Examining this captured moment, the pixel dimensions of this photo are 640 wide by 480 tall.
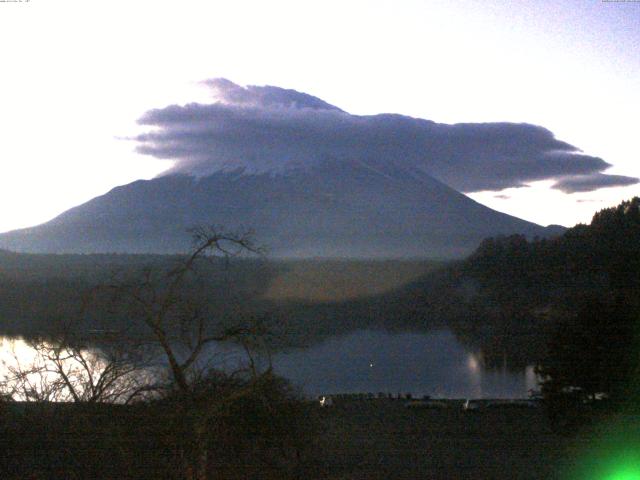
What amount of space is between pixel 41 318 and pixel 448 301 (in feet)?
63.0

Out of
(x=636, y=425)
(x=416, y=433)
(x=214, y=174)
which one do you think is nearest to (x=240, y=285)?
(x=416, y=433)

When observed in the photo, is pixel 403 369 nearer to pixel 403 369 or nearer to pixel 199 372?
pixel 403 369

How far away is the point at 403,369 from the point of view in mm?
20734

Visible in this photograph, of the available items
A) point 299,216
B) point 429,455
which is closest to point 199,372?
point 429,455

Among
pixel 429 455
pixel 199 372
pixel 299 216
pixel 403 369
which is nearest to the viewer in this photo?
pixel 199 372

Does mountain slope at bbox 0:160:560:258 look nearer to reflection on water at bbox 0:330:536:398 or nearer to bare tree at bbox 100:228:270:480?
reflection on water at bbox 0:330:536:398

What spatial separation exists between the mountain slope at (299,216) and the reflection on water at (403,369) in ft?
95.8

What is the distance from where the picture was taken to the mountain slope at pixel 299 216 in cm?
5884

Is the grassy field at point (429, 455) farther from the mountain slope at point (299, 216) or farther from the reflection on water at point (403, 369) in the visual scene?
the mountain slope at point (299, 216)

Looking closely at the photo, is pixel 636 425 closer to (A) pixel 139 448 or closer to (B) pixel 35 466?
(A) pixel 139 448

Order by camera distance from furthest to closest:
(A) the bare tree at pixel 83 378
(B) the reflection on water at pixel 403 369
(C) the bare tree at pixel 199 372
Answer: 1. (B) the reflection on water at pixel 403 369
2. (A) the bare tree at pixel 83 378
3. (C) the bare tree at pixel 199 372

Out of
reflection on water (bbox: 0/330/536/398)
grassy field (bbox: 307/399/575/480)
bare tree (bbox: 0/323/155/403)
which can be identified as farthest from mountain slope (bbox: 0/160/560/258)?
bare tree (bbox: 0/323/155/403)

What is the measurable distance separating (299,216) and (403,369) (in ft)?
177

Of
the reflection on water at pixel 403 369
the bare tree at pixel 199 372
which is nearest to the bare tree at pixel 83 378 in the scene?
the bare tree at pixel 199 372
